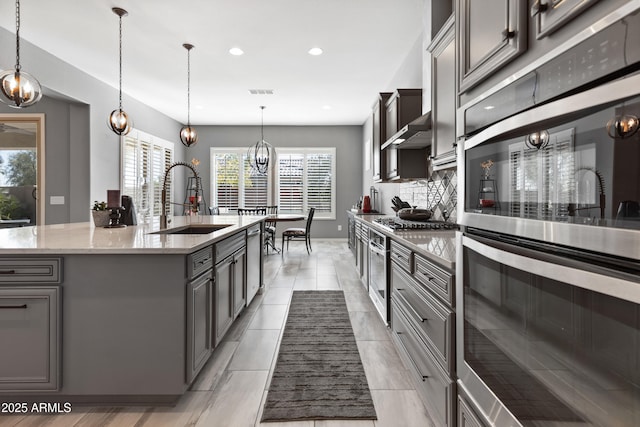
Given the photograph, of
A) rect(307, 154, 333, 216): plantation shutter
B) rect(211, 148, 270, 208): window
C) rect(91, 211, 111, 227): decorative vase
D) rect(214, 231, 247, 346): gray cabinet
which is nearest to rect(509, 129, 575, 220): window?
rect(214, 231, 247, 346): gray cabinet

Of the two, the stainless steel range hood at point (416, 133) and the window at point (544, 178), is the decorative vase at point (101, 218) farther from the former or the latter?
the window at point (544, 178)

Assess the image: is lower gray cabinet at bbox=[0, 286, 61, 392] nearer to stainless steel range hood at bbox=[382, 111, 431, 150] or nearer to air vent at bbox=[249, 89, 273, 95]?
stainless steel range hood at bbox=[382, 111, 431, 150]

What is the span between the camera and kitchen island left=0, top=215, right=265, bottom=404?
180cm

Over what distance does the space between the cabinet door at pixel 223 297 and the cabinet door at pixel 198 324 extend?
143mm

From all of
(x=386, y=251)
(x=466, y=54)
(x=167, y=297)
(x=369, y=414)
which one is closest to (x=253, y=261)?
(x=386, y=251)

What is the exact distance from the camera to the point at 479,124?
1.16m

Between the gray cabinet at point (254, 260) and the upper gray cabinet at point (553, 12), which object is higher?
the upper gray cabinet at point (553, 12)

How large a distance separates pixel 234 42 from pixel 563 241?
4.45m


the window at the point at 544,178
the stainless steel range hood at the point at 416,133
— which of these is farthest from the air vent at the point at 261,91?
the window at the point at 544,178

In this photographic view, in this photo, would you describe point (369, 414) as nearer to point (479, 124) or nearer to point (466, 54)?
point (479, 124)

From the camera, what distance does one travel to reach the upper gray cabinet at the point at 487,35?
3.40 ft

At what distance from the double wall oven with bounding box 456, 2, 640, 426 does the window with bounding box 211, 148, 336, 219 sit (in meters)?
7.82

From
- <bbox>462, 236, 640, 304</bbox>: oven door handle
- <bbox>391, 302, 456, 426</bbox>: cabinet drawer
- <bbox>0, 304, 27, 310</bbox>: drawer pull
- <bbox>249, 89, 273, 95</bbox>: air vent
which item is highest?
<bbox>249, 89, 273, 95</bbox>: air vent

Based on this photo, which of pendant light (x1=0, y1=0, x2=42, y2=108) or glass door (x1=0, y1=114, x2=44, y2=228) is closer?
pendant light (x1=0, y1=0, x2=42, y2=108)
